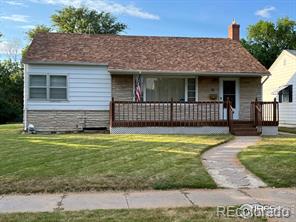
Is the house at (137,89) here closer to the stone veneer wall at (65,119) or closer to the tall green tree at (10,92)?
the stone veneer wall at (65,119)

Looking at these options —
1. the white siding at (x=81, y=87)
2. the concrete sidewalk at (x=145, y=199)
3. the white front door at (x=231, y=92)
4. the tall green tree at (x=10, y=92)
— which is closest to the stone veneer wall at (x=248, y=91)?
the white front door at (x=231, y=92)

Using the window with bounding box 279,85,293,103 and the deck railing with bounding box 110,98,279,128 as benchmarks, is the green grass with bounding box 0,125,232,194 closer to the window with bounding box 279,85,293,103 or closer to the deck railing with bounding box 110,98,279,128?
the deck railing with bounding box 110,98,279,128

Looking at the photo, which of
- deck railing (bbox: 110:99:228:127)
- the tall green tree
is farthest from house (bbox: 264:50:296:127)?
the tall green tree

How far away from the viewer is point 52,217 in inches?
209

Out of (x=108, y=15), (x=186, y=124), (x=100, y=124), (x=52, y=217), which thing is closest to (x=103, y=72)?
(x=100, y=124)

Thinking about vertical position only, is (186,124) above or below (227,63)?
below

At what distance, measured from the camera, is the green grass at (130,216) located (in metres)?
5.18

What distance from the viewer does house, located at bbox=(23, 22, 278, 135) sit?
17.1 meters

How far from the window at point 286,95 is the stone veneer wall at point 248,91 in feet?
19.8

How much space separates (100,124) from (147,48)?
4939mm

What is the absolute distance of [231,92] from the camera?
752 inches

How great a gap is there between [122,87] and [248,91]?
20.5 feet

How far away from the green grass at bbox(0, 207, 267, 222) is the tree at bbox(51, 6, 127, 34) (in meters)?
41.4

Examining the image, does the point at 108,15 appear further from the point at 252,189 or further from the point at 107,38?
the point at 252,189
